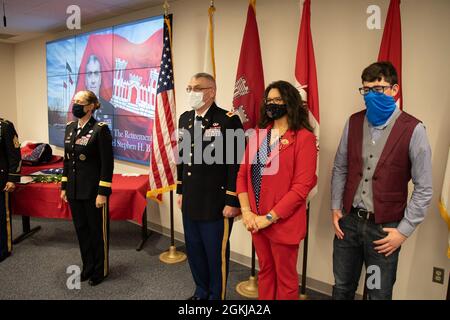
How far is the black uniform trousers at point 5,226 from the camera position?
311 cm

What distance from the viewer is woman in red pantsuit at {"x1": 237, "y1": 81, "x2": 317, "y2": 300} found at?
1.82m

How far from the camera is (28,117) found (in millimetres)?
6379

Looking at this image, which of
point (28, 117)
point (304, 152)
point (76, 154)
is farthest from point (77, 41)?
point (304, 152)

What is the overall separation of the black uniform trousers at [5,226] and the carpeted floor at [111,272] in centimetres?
8

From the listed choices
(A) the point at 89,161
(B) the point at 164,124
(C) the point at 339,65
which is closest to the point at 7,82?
(B) the point at 164,124

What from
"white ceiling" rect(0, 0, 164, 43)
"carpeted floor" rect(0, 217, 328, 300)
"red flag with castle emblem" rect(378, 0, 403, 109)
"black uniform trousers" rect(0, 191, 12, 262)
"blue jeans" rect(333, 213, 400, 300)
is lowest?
"carpeted floor" rect(0, 217, 328, 300)

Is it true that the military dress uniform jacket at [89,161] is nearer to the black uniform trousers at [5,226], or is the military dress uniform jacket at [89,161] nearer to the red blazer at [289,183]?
the black uniform trousers at [5,226]

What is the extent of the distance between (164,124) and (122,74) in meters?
1.45

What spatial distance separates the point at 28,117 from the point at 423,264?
6.81 m

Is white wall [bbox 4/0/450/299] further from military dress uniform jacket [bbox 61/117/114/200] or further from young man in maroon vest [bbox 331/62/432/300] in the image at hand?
military dress uniform jacket [bbox 61/117/114/200]

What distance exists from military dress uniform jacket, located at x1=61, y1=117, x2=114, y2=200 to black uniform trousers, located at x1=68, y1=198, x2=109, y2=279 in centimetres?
10

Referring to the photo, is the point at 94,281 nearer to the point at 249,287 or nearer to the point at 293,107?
the point at 249,287

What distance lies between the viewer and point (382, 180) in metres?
1.65

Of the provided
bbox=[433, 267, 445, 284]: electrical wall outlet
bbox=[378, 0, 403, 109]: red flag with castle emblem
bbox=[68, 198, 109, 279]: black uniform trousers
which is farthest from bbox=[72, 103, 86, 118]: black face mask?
bbox=[433, 267, 445, 284]: electrical wall outlet
